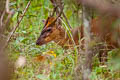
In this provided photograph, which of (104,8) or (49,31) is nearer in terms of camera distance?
(104,8)

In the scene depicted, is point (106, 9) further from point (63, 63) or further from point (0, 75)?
point (63, 63)

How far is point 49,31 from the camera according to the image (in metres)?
5.10

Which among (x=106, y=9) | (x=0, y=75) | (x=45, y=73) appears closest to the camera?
(x=106, y=9)

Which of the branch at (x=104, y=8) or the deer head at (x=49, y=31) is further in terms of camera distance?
the deer head at (x=49, y=31)

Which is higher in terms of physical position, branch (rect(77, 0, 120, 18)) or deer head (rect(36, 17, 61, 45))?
branch (rect(77, 0, 120, 18))

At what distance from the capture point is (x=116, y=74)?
2621mm

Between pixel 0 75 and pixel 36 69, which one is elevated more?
pixel 0 75

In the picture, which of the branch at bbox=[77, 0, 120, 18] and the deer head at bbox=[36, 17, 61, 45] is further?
the deer head at bbox=[36, 17, 61, 45]

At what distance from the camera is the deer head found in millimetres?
4788

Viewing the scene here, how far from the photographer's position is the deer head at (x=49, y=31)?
189 inches

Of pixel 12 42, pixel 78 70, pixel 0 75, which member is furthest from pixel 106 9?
pixel 12 42

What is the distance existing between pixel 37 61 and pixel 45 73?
518 millimetres

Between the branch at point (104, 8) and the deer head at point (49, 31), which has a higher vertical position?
the branch at point (104, 8)

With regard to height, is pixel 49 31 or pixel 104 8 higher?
pixel 104 8
